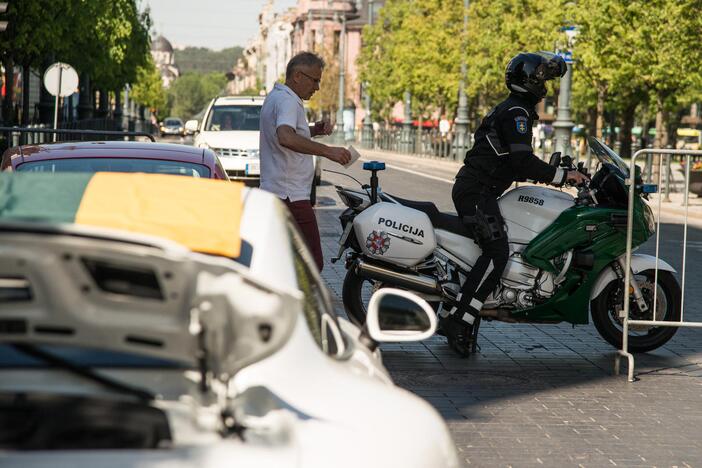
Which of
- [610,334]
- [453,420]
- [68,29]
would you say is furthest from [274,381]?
[68,29]

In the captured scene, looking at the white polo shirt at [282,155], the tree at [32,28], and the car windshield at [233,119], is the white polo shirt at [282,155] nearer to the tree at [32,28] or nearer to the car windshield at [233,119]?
the car windshield at [233,119]

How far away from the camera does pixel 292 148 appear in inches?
323

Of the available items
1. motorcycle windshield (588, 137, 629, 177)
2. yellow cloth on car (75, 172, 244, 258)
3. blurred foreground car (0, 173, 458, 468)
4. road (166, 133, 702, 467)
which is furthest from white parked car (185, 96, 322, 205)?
blurred foreground car (0, 173, 458, 468)

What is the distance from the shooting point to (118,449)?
2662 millimetres

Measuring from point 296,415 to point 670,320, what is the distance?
6.35 m

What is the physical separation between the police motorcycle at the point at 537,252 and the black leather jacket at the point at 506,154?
0.17 m

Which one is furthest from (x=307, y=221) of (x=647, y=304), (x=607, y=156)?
(x=647, y=304)

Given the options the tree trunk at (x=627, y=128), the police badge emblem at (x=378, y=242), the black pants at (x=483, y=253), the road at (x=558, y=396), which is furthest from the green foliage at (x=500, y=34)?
Answer: the police badge emblem at (x=378, y=242)

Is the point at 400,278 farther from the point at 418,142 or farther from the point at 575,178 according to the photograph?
the point at 418,142

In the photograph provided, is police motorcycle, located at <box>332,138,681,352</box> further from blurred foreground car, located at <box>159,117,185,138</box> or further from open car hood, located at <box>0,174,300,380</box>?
blurred foreground car, located at <box>159,117,185,138</box>

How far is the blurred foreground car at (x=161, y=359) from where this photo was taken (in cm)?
272

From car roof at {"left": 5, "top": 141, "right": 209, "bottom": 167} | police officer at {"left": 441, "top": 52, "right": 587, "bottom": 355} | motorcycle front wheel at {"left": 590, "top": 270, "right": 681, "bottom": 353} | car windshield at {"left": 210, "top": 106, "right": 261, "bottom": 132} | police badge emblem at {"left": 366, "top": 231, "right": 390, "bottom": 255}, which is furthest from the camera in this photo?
car windshield at {"left": 210, "top": 106, "right": 261, "bottom": 132}

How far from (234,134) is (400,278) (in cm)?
1448

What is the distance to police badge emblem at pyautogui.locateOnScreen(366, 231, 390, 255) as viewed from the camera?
872 centimetres
